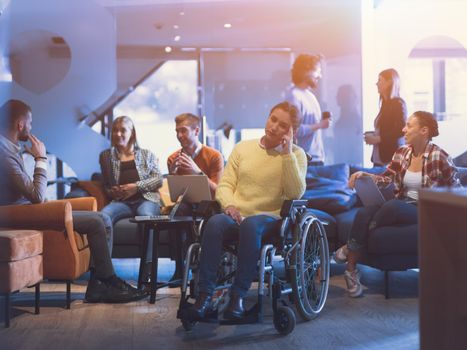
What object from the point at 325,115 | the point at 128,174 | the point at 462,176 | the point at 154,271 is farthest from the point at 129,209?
the point at 462,176

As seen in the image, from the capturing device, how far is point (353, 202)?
5.33m

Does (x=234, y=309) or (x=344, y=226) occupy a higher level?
(x=344, y=226)

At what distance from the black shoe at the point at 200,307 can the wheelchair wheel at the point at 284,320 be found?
1.07ft

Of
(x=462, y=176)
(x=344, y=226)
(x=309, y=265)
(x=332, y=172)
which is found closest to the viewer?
(x=309, y=265)

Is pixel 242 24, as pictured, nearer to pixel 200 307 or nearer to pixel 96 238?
pixel 96 238

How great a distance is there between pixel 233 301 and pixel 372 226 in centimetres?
134

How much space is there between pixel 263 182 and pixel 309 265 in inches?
19.2

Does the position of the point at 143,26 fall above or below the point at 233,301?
above

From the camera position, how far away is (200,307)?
3.31m

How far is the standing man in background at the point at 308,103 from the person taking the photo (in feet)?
20.8

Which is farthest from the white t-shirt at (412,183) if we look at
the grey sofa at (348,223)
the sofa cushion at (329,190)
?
the sofa cushion at (329,190)

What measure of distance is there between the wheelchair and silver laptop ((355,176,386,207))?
690mm

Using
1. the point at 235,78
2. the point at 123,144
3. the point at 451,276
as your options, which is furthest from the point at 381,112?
the point at 451,276

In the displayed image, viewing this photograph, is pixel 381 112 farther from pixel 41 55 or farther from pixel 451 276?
pixel 451 276
